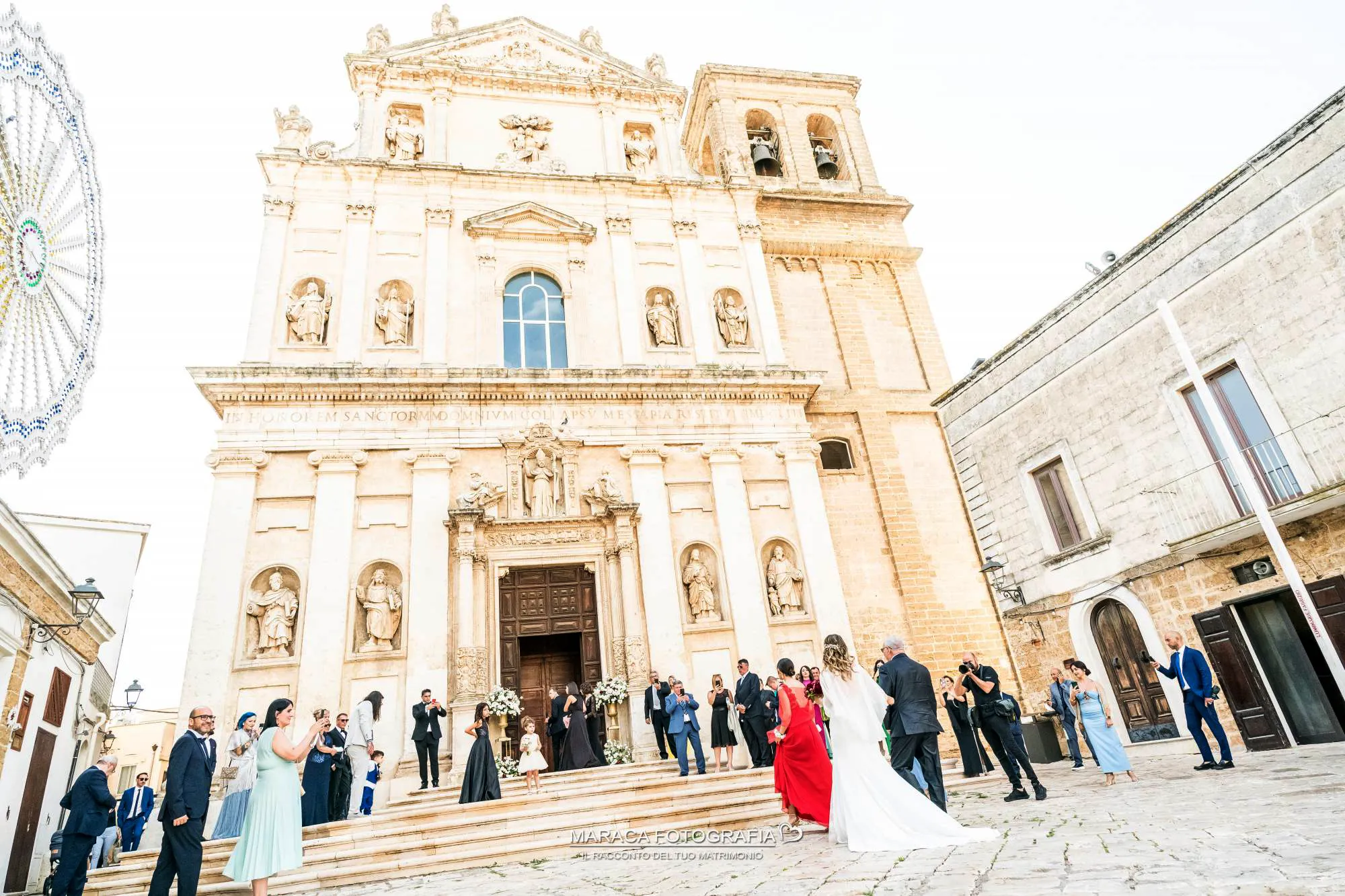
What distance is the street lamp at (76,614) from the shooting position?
11.3 metres

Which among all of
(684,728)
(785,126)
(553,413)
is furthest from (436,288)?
(785,126)

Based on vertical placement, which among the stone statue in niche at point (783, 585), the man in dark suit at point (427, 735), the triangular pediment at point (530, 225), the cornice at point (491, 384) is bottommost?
the man in dark suit at point (427, 735)

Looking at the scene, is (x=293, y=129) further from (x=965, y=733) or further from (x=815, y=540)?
(x=965, y=733)

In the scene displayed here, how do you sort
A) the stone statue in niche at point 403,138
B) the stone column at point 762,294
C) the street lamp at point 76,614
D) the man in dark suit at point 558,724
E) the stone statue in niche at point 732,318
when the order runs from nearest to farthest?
the street lamp at point 76,614 < the man in dark suit at point 558,724 < the stone column at point 762,294 < the stone statue in niche at point 732,318 < the stone statue in niche at point 403,138

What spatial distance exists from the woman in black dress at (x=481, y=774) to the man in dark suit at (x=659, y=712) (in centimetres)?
277

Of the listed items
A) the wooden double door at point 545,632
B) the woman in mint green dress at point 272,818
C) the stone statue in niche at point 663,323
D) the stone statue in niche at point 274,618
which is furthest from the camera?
the stone statue in niche at point 663,323

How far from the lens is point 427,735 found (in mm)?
11031

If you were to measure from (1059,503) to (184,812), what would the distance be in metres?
13.9

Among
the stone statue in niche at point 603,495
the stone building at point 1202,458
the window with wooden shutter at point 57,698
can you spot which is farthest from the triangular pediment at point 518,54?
the window with wooden shutter at point 57,698

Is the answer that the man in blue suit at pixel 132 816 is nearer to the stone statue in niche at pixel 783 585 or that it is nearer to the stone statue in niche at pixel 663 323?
the stone statue in niche at pixel 783 585

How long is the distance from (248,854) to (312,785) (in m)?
3.96

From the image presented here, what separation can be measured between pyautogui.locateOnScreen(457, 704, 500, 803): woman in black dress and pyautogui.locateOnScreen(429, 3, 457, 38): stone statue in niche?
56.8ft

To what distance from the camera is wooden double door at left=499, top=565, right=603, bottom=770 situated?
1384 centimetres

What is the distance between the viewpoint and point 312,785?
938 centimetres
